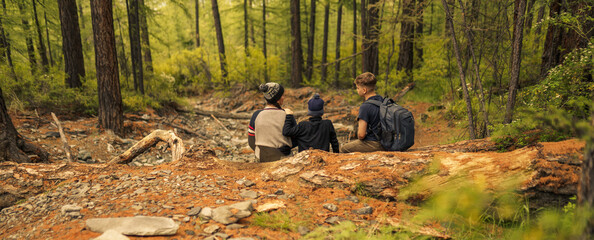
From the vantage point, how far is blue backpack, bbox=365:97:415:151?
359 centimetres

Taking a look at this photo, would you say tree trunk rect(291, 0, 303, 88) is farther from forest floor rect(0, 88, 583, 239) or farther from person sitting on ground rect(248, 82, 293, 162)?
person sitting on ground rect(248, 82, 293, 162)

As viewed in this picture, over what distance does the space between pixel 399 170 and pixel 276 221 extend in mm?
1381

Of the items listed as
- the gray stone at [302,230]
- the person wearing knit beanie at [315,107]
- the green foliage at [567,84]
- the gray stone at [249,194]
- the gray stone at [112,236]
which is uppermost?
the green foliage at [567,84]

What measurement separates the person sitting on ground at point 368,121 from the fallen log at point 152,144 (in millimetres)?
2904

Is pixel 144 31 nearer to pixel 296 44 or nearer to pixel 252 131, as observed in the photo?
pixel 296 44

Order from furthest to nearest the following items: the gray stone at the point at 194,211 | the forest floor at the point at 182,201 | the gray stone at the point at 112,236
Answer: the gray stone at the point at 194,211 → the forest floor at the point at 182,201 → the gray stone at the point at 112,236

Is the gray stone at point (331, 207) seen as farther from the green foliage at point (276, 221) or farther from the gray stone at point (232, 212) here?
the gray stone at point (232, 212)

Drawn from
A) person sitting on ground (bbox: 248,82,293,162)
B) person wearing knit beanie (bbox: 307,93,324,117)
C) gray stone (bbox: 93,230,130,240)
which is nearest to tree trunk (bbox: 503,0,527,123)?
person wearing knit beanie (bbox: 307,93,324,117)

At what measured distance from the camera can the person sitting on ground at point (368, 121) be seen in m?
3.93

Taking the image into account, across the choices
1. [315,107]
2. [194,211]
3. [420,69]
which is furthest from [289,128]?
[420,69]

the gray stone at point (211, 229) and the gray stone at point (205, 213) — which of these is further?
the gray stone at point (205, 213)

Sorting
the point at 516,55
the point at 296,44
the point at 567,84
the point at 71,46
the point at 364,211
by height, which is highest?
the point at 296,44

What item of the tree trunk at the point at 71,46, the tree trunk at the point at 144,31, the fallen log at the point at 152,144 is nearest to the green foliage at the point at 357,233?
the fallen log at the point at 152,144

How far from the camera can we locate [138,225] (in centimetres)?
207
